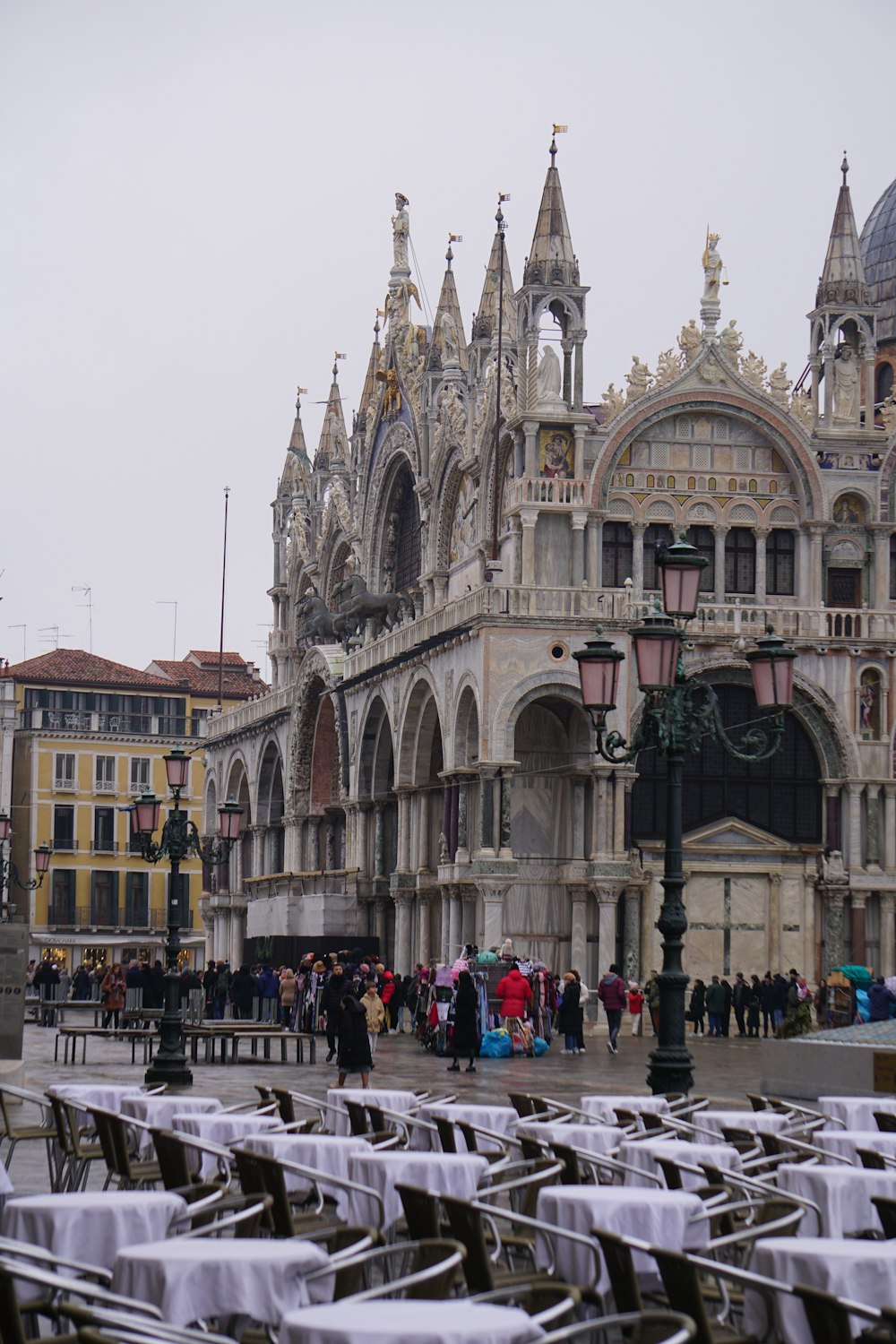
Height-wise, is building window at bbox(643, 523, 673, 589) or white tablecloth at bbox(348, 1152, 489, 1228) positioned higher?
building window at bbox(643, 523, 673, 589)

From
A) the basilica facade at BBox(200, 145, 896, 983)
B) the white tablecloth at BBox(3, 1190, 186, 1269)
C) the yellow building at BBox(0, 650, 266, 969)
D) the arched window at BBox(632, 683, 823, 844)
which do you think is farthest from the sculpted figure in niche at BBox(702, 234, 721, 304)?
the yellow building at BBox(0, 650, 266, 969)

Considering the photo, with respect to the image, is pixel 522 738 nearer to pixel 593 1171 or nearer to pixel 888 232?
pixel 888 232

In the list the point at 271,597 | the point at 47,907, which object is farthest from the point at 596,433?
the point at 47,907

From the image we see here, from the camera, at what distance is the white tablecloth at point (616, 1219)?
10750mm

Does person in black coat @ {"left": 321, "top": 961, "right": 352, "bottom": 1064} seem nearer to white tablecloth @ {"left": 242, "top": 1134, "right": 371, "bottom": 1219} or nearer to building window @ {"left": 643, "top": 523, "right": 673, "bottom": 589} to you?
building window @ {"left": 643, "top": 523, "right": 673, "bottom": 589}

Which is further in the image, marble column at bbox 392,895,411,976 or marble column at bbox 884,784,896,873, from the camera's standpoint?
marble column at bbox 392,895,411,976

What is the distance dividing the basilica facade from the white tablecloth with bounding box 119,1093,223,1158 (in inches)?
1060

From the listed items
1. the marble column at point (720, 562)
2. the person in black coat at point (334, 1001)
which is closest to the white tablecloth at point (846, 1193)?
the person in black coat at point (334, 1001)

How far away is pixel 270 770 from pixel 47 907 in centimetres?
2399

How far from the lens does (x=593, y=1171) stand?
13.5 meters

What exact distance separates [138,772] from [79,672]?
4722 millimetres

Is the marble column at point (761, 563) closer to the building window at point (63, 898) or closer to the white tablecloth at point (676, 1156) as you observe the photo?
the white tablecloth at point (676, 1156)

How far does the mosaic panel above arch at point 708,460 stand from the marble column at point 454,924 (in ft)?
30.2

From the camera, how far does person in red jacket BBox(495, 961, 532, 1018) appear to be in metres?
34.4
